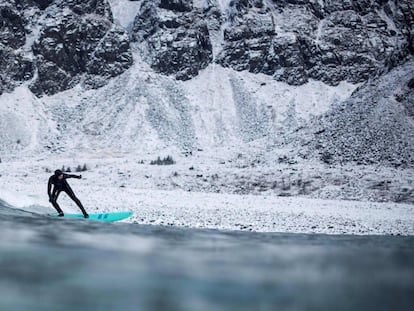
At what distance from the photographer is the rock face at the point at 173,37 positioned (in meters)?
75.8

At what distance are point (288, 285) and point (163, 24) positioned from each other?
7923 centimetres

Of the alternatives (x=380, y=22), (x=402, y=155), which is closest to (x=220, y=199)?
(x=402, y=155)

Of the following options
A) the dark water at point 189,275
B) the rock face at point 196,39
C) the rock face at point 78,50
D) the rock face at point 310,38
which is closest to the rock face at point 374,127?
the dark water at point 189,275

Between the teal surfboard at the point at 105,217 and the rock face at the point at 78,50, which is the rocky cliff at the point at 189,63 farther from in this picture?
the teal surfboard at the point at 105,217

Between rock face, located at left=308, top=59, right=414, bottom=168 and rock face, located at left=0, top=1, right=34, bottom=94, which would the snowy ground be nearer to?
rock face, located at left=308, top=59, right=414, bottom=168

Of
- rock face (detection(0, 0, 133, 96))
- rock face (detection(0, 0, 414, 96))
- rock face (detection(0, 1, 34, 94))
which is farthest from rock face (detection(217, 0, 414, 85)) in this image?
rock face (detection(0, 1, 34, 94))

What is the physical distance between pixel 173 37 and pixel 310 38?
25.8 metres

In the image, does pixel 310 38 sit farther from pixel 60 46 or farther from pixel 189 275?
pixel 189 275

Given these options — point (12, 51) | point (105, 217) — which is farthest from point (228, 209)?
point (12, 51)

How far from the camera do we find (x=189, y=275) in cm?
507

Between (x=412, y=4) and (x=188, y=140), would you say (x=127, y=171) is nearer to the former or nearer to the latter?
(x=188, y=140)

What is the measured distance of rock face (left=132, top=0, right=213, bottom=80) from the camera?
249 ft

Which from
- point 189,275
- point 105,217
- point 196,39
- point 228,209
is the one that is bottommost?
point 228,209

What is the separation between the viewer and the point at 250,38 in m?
80.8
